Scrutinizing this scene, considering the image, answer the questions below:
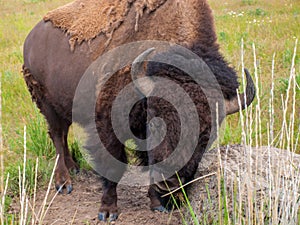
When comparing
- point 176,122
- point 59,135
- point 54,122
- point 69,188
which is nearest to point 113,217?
point 69,188

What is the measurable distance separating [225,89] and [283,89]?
275cm

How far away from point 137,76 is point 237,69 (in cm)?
331

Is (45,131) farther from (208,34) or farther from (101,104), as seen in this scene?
(208,34)

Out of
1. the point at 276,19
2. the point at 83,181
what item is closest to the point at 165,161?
the point at 83,181

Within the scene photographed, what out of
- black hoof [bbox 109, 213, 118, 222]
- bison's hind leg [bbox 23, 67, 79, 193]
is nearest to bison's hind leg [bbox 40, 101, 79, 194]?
bison's hind leg [bbox 23, 67, 79, 193]

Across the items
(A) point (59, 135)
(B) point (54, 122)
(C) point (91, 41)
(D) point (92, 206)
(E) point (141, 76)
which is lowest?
(D) point (92, 206)

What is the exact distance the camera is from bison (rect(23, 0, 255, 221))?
285cm

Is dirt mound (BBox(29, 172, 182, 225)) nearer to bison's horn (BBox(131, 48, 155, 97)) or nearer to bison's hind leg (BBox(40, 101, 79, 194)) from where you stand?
bison's hind leg (BBox(40, 101, 79, 194))

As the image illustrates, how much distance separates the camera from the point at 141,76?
10.1 ft

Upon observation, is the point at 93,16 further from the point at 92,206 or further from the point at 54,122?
the point at 92,206

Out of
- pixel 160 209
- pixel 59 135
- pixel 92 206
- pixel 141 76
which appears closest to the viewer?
pixel 141 76

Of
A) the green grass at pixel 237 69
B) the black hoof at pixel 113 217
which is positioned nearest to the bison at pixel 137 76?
the black hoof at pixel 113 217

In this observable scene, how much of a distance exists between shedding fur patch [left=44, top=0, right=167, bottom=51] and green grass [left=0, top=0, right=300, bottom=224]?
1068 mm

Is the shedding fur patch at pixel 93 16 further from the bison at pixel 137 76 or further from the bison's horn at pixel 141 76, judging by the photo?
the bison's horn at pixel 141 76
